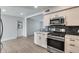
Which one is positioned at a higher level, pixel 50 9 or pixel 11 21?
pixel 50 9

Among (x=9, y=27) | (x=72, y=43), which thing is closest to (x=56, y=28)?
(x=72, y=43)

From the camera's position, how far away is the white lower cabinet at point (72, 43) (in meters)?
2.10

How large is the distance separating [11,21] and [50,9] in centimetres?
258

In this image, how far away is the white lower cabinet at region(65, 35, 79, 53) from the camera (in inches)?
82.8

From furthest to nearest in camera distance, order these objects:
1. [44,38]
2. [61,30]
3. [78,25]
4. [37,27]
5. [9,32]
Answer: [9,32] < [37,27] < [44,38] < [61,30] < [78,25]

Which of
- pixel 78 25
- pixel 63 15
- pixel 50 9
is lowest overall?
pixel 78 25

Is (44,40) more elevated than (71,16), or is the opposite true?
(71,16)

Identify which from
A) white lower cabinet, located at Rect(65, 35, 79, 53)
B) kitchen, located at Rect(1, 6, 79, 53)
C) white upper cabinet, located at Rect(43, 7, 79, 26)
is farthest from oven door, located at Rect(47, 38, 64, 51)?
white upper cabinet, located at Rect(43, 7, 79, 26)

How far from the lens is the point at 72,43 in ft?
7.23

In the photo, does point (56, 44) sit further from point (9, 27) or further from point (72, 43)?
point (9, 27)

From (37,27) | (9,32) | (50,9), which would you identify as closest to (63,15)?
(50,9)

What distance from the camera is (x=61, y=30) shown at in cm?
311
